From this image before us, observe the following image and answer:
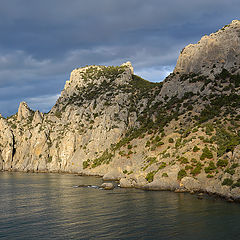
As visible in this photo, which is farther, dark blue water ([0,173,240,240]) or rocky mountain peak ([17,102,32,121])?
rocky mountain peak ([17,102,32,121])

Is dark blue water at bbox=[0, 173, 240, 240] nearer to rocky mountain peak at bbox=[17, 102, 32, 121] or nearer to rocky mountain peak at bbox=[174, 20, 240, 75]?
rocky mountain peak at bbox=[174, 20, 240, 75]

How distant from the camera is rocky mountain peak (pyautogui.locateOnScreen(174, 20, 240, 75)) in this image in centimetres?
11838

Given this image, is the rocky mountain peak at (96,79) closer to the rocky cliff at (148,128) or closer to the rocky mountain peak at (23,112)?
the rocky cliff at (148,128)

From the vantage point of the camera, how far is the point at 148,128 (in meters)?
110

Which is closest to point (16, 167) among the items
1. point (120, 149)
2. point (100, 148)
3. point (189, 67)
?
point (100, 148)

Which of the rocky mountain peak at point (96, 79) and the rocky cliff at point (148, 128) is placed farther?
the rocky mountain peak at point (96, 79)

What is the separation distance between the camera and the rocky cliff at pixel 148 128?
67.5m

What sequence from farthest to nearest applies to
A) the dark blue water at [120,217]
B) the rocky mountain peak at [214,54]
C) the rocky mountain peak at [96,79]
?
the rocky mountain peak at [96,79], the rocky mountain peak at [214,54], the dark blue water at [120,217]

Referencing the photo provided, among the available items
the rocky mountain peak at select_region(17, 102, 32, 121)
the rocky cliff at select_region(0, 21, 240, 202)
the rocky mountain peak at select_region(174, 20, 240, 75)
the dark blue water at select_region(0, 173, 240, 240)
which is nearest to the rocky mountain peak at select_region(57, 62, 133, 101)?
the rocky cliff at select_region(0, 21, 240, 202)

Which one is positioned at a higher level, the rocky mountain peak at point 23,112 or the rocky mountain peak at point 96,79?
the rocky mountain peak at point 96,79

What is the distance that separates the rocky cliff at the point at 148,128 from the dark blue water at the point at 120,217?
35.7 ft

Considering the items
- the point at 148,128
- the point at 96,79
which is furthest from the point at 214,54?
the point at 96,79

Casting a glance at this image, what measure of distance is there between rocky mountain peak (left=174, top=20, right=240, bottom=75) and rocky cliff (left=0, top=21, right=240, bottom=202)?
1.47 feet

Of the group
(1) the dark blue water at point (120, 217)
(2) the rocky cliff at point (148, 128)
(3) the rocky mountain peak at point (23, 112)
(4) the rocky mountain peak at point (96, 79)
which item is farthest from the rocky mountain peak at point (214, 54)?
(3) the rocky mountain peak at point (23, 112)
